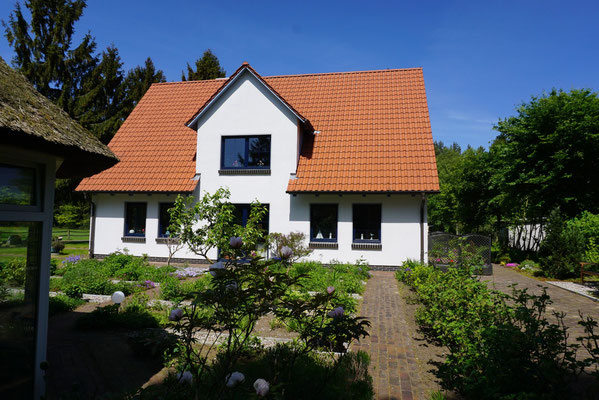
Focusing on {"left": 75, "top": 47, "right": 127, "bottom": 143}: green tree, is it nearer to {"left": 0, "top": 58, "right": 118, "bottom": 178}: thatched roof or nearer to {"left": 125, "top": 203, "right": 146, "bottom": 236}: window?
{"left": 125, "top": 203, "right": 146, "bottom": 236}: window

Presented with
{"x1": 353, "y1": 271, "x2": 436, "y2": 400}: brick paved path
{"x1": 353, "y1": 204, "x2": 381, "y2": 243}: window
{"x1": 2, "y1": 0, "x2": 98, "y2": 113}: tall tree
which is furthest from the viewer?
{"x1": 2, "y1": 0, "x2": 98, "y2": 113}: tall tree

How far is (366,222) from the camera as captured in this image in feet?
48.9

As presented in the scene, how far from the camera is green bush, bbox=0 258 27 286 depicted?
3.79 meters

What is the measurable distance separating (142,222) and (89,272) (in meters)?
5.96

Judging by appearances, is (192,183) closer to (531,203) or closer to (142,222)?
(142,222)

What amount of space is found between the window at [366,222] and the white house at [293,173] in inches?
1.6

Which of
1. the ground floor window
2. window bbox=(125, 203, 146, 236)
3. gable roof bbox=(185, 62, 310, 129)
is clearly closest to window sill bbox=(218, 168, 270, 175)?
gable roof bbox=(185, 62, 310, 129)

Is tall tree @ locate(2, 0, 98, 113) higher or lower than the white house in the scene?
higher

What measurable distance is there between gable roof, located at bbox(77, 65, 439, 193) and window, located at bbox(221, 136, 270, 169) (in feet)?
5.17

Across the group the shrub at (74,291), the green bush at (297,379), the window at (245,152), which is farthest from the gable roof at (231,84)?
the green bush at (297,379)

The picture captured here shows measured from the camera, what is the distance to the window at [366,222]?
14797 mm

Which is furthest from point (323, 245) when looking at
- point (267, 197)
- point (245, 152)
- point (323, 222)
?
point (245, 152)

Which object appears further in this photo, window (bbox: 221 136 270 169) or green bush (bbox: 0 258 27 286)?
window (bbox: 221 136 270 169)

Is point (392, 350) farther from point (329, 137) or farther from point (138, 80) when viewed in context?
point (138, 80)
